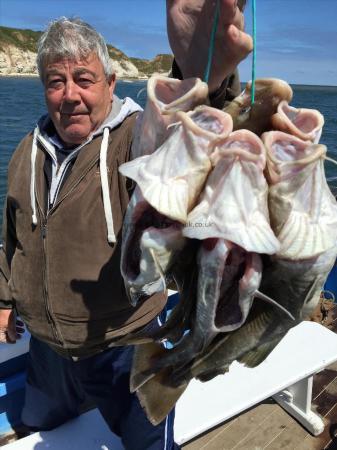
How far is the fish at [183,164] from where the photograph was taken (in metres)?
1.34

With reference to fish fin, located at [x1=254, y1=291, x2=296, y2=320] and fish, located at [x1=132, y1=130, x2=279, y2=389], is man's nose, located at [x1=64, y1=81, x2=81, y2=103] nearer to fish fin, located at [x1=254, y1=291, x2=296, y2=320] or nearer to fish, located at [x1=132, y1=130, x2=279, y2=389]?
fish, located at [x1=132, y1=130, x2=279, y2=389]

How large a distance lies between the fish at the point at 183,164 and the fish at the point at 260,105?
13cm

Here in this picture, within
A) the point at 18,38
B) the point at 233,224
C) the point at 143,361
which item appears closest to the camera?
the point at 233,224

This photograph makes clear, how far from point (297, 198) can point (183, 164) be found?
1.09ft

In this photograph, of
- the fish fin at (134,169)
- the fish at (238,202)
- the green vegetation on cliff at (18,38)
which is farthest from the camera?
the green vegetation on cliff at (18,38)

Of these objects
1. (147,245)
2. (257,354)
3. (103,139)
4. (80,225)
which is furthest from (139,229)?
(103,139)

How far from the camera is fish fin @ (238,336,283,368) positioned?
5.52 feet

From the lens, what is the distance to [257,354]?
1.71 metres

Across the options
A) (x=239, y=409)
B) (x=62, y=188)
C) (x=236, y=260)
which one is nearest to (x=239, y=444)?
(x=239, y=409)

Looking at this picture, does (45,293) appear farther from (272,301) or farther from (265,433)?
(265,433)

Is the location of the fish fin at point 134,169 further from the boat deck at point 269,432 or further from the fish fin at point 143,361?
the boat deck at point 269,432

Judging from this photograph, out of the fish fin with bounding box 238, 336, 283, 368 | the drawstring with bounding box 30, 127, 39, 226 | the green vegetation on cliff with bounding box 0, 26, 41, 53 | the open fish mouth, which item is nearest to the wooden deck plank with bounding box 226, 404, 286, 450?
the fish fin with bounding box 238, 336, 283, 368

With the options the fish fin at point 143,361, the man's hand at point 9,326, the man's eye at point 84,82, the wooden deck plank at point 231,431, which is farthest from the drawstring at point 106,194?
the wooden deck plank at point 231,431

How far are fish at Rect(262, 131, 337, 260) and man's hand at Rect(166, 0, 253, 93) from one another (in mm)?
370
